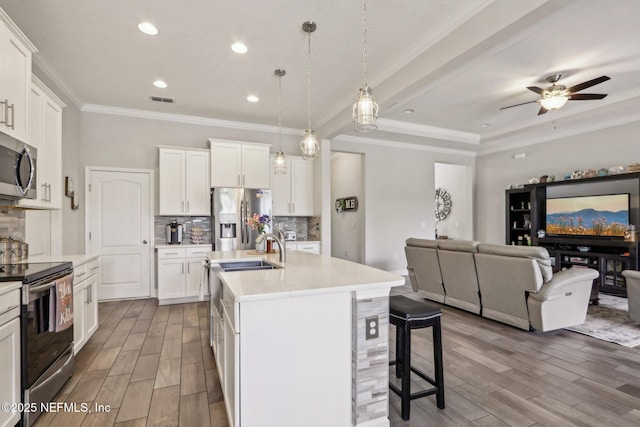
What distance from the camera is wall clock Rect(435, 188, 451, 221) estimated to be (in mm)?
8773

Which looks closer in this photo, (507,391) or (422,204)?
(507,391)

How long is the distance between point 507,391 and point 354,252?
195 inches

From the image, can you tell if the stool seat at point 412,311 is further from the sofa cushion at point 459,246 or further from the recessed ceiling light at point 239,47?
the recessed ceiling light at point 239,47

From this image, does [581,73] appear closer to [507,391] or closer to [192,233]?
[507,391]

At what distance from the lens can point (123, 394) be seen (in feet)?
7.66

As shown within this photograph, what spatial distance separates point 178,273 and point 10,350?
307 centimetres

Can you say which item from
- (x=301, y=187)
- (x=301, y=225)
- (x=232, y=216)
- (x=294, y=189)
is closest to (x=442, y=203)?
(x=301, y=225)

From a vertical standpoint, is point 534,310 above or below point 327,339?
below

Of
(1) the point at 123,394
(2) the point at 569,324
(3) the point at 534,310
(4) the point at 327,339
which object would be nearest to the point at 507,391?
(3) the point at 534,310

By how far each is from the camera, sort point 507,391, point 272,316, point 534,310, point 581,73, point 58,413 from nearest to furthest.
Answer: point 272,316
point 58,413
point 507,391
point 534,310
point 581,73

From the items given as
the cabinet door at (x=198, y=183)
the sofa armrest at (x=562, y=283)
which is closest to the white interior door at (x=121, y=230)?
the cabinet door at (x=198, y=183)

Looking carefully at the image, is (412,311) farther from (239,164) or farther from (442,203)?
(442,203)

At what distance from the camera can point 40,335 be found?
2.04m

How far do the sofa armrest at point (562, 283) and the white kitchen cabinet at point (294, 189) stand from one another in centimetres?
377
